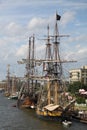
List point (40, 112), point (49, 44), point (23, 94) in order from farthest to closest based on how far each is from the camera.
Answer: point (23, 94) → point (49, 44) → point (40, 112)

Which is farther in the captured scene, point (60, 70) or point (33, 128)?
point (60, 70)

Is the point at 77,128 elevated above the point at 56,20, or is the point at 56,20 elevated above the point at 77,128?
the point at 56,20

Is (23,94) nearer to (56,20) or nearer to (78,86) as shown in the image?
(56,20)

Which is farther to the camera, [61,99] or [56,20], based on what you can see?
[56,20]

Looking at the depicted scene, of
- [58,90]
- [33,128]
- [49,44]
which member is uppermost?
[49,44]

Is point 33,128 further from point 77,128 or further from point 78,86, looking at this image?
point 78,86

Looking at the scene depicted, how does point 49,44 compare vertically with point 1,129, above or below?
above

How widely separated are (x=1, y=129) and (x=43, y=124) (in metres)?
9.77

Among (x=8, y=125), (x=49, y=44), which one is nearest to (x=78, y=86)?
(x=49, y=44)

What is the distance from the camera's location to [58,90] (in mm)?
95438

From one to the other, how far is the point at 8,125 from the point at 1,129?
5675 millimetres

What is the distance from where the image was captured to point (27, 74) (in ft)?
463

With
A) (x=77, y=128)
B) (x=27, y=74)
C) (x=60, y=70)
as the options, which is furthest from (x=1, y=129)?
(x=27, y=74)

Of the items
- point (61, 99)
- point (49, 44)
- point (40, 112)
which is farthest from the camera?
point (49, 44)
